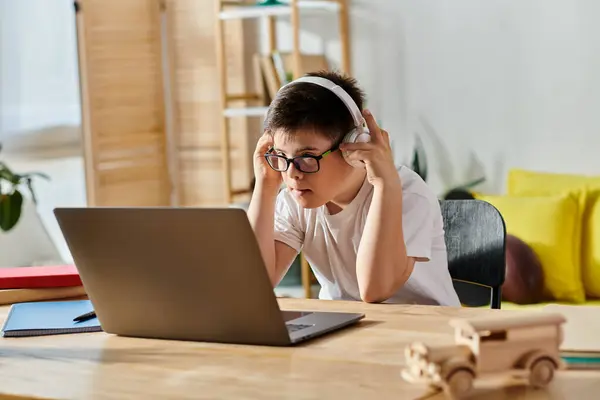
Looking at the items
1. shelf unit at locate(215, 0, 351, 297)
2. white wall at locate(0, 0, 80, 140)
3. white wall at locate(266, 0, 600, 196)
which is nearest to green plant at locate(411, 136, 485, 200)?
white wall at locate(266, 0, 600, 196)

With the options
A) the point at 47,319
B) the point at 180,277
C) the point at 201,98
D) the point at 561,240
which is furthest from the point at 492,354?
the point at 201,98

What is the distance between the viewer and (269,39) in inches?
186

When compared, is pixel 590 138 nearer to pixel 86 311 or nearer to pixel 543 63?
pixel 543 63

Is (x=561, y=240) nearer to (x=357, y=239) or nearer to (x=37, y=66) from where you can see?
(x=357, y=239)

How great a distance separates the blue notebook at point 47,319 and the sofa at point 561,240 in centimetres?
197

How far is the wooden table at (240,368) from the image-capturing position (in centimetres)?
110

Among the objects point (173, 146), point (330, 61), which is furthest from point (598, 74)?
point (173, 146)

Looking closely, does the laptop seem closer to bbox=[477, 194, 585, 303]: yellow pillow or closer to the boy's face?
the boy's face

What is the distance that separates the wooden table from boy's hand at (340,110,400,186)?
332 mm

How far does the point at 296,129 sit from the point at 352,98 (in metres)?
0.15

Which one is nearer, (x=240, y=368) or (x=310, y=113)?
(x=240, y=368)

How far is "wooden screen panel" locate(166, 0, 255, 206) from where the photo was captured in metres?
4.81

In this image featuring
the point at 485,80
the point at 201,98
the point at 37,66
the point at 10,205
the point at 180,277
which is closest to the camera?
the point at 180,277

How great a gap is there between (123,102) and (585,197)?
223 centimetres
